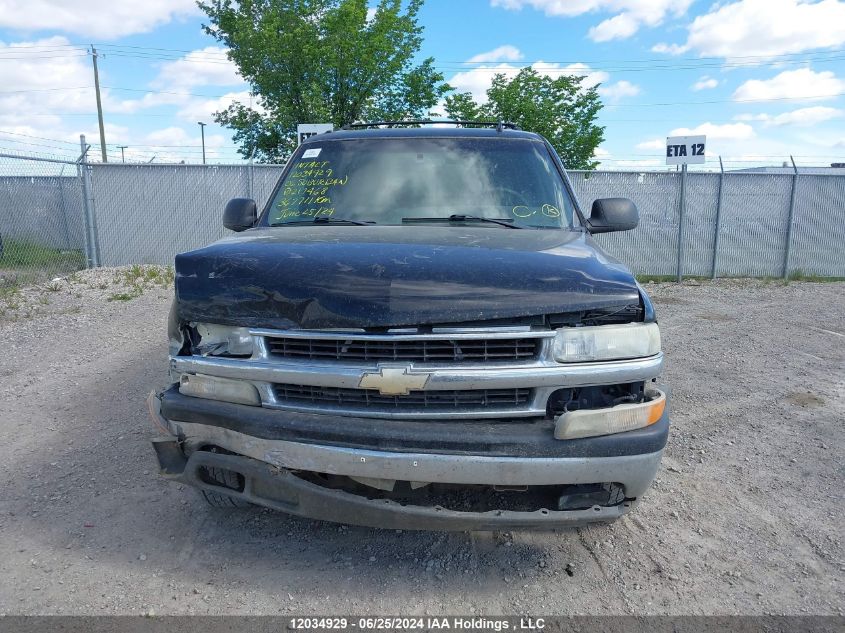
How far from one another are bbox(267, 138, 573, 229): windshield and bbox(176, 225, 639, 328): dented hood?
80cm

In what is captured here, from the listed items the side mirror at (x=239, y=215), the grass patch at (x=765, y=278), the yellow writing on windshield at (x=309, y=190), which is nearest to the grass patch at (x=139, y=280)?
the side mirror at (x=239, y=215)

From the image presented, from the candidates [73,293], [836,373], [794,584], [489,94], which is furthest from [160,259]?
[794,584]

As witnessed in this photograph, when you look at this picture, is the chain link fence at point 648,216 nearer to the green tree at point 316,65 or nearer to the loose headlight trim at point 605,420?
the green tree at point 316,65

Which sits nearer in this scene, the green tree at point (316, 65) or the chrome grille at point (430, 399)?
the chrome grille at point (430, 399)

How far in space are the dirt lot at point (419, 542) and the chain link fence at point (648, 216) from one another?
8.36 meters

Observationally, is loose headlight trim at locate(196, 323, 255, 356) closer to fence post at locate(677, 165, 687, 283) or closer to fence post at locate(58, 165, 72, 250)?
fence post at locate(677, 165, 687, 283)

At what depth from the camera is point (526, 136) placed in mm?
4223

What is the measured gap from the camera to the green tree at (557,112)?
1667 cm

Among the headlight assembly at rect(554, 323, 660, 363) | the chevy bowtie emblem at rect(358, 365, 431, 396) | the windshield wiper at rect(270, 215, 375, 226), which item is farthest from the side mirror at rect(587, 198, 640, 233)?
the chevy bowtie emblem at rect(358, 365, 431, 396)

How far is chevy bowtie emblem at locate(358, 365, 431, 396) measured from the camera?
2.44m

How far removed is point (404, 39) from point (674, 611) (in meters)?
19.0

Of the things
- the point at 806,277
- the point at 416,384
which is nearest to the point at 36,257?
the point at 416,384

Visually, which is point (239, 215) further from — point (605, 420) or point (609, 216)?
point (605, 420)

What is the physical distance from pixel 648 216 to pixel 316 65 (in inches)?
390
